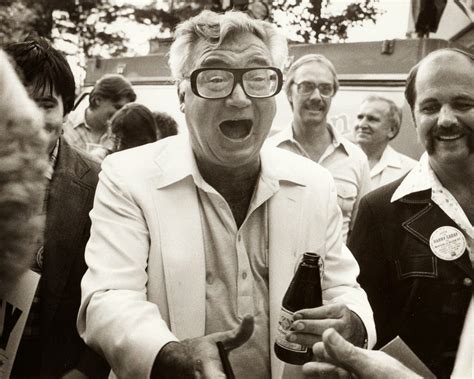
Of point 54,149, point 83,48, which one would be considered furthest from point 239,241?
point 83,48

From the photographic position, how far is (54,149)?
8.12 feet

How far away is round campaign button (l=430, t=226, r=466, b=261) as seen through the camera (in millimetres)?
2492

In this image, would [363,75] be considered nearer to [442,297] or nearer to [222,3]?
[222,3]

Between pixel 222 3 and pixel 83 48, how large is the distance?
39.4 feet

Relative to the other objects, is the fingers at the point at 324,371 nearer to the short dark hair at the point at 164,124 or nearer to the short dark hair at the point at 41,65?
the short dark hair at the point at 41,65

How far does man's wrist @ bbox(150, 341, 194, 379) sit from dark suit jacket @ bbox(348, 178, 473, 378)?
116cm

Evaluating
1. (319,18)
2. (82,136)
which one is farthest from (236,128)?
(319,18)

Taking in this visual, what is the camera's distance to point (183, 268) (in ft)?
6.48

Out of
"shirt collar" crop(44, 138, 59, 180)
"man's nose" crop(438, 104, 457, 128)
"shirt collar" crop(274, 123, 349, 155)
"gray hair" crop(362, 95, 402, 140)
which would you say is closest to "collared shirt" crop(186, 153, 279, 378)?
"shirt collar" crop(44, 138, 59, 180)

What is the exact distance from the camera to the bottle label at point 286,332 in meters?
1.81

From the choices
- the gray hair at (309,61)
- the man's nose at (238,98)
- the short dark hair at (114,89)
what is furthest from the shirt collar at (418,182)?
the short dark hair at (114,89)

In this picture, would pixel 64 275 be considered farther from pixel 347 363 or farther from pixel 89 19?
pixel 89 19

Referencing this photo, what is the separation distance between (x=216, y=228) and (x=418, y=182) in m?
1.08

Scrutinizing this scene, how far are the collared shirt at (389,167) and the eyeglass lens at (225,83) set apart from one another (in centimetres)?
297
